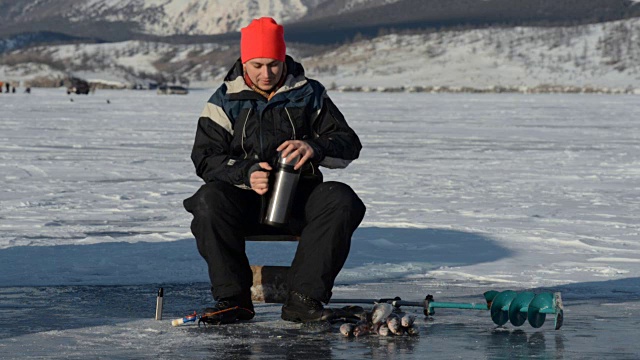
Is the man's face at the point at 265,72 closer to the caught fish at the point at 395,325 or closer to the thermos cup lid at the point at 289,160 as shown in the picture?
the thermos cup lid at the point at 289,160

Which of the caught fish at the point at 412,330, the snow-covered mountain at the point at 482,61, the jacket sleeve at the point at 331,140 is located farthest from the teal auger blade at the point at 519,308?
the snow-covered mountain at the point at 482,61

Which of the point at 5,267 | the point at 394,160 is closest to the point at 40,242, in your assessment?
the point at 5,267

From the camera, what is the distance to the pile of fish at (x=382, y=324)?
502 cm

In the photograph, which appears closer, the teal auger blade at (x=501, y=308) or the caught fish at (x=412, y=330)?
the caught fish at (x=412, y=330)

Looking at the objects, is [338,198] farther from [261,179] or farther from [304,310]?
[304,310]

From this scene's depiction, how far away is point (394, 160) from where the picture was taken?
17.8 meters

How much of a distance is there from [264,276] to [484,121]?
29.1 metres

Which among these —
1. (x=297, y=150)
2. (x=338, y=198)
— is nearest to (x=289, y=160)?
(x=297, y=150)

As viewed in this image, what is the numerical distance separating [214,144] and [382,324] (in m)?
1.17

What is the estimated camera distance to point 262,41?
556 cm

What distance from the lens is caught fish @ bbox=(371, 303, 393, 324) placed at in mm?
5082

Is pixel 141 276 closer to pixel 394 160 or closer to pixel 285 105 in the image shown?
pixel 285 105

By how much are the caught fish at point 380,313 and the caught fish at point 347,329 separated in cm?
10

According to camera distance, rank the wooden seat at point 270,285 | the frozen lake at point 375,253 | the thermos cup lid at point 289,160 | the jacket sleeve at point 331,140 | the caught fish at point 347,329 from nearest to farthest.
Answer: the frozen lake at point 375,253 → the caught fish at point 347,329 → the thermos cup lid at point 289,160 → the jacket sleeve at point 331,140 → the wooden seat at point 270,285
